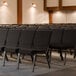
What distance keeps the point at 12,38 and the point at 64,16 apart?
8719 mm

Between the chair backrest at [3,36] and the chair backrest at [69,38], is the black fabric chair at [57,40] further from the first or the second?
the chair backrest at [3,36]

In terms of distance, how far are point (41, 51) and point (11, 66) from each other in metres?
0.92

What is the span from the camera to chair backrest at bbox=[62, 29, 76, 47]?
6996mm

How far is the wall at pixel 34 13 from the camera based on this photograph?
14.2 m

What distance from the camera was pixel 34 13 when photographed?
1484 centimetres

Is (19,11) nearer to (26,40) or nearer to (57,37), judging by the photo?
(57,37)

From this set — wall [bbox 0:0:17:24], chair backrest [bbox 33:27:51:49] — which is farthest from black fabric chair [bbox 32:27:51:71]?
wall [bbox 0:0:17:24]

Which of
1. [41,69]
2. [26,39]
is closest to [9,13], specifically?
[26,39]

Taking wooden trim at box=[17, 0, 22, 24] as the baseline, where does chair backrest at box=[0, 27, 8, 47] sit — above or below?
below

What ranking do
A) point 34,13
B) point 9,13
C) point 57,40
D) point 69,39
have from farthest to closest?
1. point 34,13
2. point 9,13
3. point 57,40
4. point 69,39

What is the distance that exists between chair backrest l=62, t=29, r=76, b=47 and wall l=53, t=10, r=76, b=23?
7.75 meters

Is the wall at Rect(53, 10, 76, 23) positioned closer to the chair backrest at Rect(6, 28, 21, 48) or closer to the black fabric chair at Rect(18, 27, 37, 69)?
the chair backrest at Rect(6, 28, 21, 48)

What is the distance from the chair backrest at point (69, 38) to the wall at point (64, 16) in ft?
25.4

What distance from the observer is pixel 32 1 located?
580 inches
